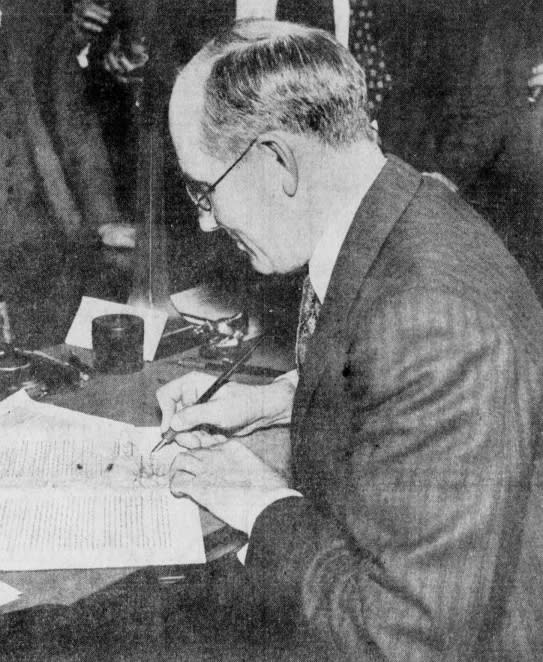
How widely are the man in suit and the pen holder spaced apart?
66cm

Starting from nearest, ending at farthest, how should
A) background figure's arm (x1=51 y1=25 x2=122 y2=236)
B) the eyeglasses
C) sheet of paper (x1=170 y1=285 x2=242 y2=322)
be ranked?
the eyeglasses, sheet of paper (x1=170 y1=285 x2=242 y2=322), background figure's arm (x1=51 y1=25 x2=122 y2=236)

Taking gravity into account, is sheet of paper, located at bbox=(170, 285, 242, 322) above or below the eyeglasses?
below

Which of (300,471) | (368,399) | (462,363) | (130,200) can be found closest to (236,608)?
(300,471)

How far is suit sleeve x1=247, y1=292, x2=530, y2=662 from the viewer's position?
0.89 m

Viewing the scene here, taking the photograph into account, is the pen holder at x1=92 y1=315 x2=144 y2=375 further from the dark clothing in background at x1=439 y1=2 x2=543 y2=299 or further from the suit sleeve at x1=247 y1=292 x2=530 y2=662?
the dark clothing in background at x1=439 y1=2 x2=543 y2=299

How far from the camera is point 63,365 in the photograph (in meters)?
1.85

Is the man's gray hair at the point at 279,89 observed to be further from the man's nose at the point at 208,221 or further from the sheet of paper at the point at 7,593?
the sheet of paper at the point at 7,593

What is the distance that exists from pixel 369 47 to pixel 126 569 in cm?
274

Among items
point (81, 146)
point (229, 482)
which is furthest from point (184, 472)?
point (81, 146)

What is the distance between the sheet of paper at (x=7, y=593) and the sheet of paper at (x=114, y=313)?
3.34 ft

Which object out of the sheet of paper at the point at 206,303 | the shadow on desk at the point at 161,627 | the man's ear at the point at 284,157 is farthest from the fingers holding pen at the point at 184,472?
the sheet of paper at the point at 206,303

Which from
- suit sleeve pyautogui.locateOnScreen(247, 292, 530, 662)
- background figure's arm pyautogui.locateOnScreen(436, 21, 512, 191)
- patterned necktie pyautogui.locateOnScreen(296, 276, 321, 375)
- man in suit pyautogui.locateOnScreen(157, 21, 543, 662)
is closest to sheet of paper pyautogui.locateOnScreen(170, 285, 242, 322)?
patterned necktie pyautogui.locateOnScreen(296, 276, 321, 375)

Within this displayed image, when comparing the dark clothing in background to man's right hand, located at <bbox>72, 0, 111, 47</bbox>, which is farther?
the dark clothing in background

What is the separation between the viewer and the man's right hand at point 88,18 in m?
2.93
